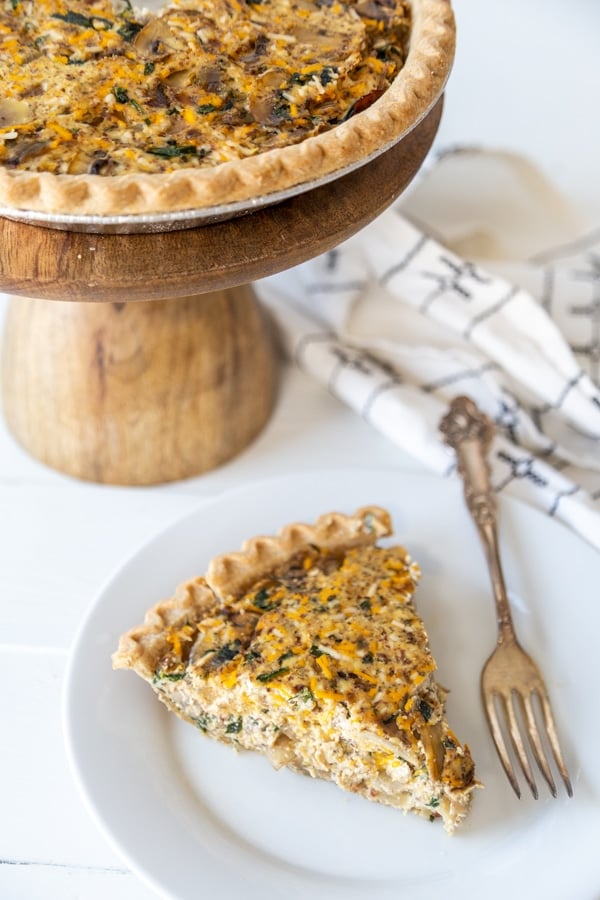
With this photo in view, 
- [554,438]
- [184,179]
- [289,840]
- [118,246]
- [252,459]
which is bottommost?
[289,840]

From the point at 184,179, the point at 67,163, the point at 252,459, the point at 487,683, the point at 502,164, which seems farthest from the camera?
the point at 502,164

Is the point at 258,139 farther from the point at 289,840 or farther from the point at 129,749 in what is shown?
the point at 289,840

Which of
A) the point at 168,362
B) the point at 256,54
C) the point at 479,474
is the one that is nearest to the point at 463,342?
the point at 479,474

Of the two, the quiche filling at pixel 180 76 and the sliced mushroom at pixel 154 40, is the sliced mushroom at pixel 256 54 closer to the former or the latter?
the quiche filling at pixel 180 76

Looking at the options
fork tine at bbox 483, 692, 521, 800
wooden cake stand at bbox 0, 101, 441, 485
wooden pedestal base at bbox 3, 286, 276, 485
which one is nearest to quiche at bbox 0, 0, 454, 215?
wooden cake stand at bbox 0, 101, 441, 485

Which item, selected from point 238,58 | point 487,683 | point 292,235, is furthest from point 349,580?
point 238,58

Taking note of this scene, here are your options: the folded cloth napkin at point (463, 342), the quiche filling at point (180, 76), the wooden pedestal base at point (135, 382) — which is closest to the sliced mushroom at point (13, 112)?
the quiche filling at point (180, 76)
